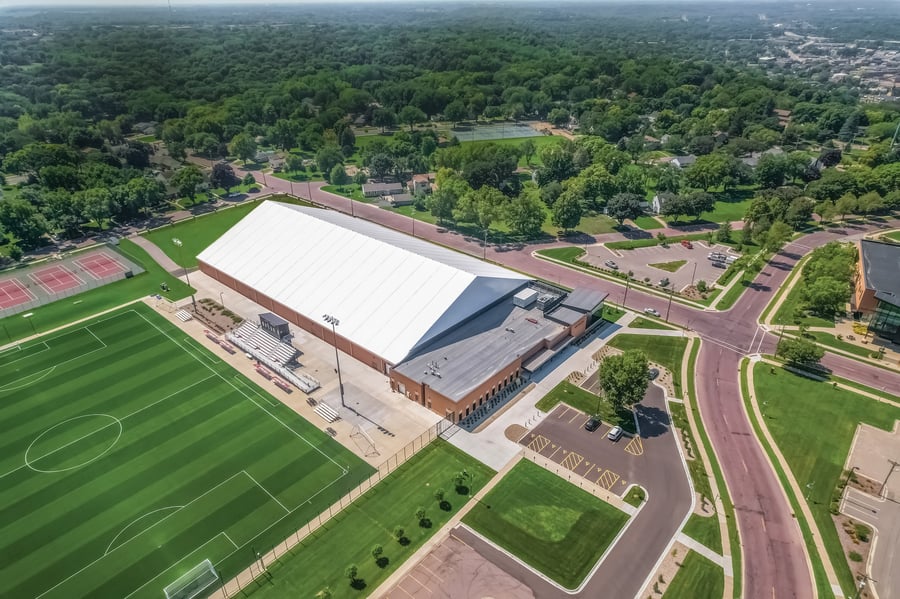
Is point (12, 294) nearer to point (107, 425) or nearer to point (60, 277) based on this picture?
point (60, 277)

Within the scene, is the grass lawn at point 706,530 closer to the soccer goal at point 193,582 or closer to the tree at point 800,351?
the tree at point 800,351

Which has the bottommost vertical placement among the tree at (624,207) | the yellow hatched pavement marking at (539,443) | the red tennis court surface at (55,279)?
the red tennis court surface at (55,279)

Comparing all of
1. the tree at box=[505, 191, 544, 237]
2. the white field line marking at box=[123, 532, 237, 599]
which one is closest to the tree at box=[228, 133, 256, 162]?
the tree at box=[505, 191, 544, 237]

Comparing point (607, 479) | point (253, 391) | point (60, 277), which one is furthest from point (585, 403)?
point (60, 277)

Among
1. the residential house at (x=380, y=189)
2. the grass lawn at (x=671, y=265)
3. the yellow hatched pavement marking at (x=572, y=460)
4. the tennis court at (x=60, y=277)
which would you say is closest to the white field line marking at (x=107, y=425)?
the tennis court at (x=60, y=277)

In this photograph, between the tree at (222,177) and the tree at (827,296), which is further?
the tree at (222,177)

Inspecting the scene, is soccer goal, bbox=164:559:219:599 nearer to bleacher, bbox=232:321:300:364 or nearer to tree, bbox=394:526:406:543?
tree, bbox=394:526:406:543

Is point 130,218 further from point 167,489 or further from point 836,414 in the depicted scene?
point 836,414
